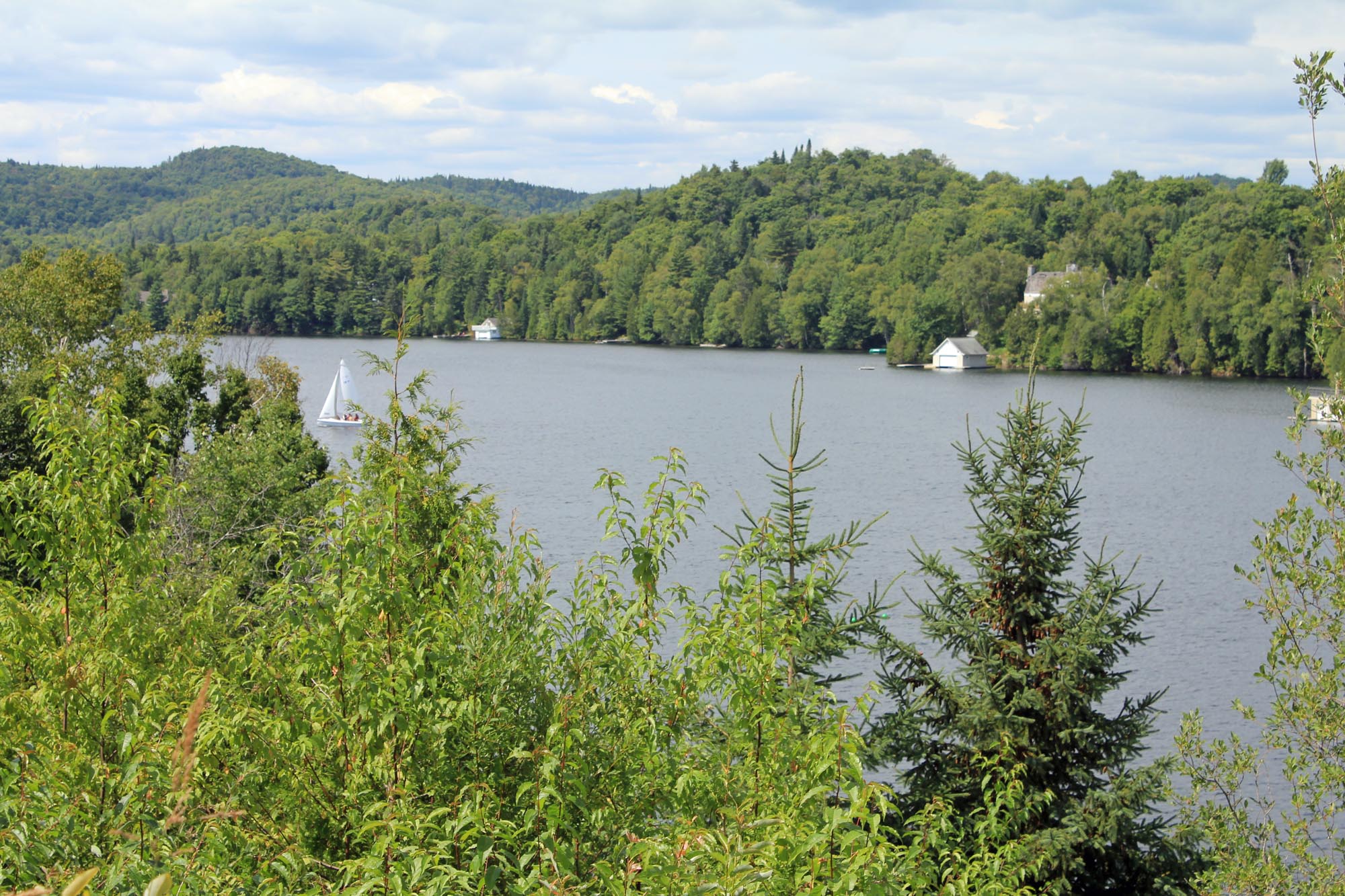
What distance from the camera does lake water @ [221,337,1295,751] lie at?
2992 centimetres

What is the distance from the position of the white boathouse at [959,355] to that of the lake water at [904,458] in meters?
2.45

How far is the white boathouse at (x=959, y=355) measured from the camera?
357ft

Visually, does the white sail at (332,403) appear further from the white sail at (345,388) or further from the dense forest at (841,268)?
the dense forest at (841,268)

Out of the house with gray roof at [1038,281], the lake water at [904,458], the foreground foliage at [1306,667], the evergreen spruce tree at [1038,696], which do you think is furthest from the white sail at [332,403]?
the house with gray roof at [1038,281]

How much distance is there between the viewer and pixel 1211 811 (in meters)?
9.72

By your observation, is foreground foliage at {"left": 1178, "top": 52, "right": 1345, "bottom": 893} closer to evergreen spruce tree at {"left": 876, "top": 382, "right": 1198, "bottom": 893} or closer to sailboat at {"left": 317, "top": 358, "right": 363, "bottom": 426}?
evergreen spruce tree at {"left": 876, "top": 382, "right": 1198, "bottom": 893}

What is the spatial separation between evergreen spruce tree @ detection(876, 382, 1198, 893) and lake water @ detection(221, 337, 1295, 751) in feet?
3.22

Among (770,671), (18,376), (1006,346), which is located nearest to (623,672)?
(770,671)

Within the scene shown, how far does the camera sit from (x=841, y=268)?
461 feet

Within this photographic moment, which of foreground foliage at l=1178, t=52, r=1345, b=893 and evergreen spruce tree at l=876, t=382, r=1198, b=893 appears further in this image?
evergreen spruce tree at l=876, t=382, r=1198, b=893

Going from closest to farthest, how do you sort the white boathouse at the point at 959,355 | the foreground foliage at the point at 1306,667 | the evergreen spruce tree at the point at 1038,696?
the foreground foliage at the point at 1306,667 < the evergreen spruce tree at the point at 1038,696 < the white boathouse at the point at 959,355

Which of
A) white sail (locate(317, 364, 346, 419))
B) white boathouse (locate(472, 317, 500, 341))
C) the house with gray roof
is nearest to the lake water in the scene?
white sail (locate(317, 364, 346, 419))

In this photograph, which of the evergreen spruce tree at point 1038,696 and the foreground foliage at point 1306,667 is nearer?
the foreground foliage at point 1306,667

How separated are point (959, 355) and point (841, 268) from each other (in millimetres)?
34875
